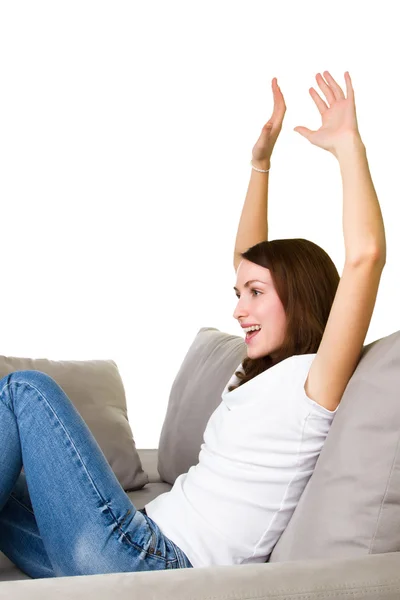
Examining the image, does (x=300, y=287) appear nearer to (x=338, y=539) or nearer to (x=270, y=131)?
(x=338, y=539)

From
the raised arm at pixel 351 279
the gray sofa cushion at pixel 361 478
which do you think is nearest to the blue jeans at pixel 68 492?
the gray sofa cushion at pixel 361 478

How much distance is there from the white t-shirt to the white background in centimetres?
232

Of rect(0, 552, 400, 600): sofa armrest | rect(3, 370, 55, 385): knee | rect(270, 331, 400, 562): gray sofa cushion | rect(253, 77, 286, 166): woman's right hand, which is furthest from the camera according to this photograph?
rect(253, 77, 286, 166): woman's right hand

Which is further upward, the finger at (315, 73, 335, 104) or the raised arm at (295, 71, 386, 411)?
the finger at (315, 73, 335, 104)

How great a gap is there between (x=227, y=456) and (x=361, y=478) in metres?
0.32

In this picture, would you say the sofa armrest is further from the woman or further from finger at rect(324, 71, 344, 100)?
finger at rect(324, 71, 344, 100)

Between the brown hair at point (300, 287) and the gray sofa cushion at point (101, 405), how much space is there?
755 millimetres

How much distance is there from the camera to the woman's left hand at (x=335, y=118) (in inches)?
56.9

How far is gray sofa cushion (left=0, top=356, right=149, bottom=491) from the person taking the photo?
2.29 m

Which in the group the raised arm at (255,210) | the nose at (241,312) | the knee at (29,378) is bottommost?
the knee at (29,378)

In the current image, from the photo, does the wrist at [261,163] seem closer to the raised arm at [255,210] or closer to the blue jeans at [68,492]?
the raised arm at [255,210]

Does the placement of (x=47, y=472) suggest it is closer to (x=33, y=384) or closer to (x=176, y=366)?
(x=33, y=384)

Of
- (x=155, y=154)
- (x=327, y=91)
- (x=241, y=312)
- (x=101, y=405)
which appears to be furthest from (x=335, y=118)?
(x=155, y=154)

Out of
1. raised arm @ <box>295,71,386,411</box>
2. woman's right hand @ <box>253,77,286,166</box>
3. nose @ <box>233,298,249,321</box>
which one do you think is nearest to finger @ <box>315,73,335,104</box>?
raised arm @ <box>295,71,386,411</box>
